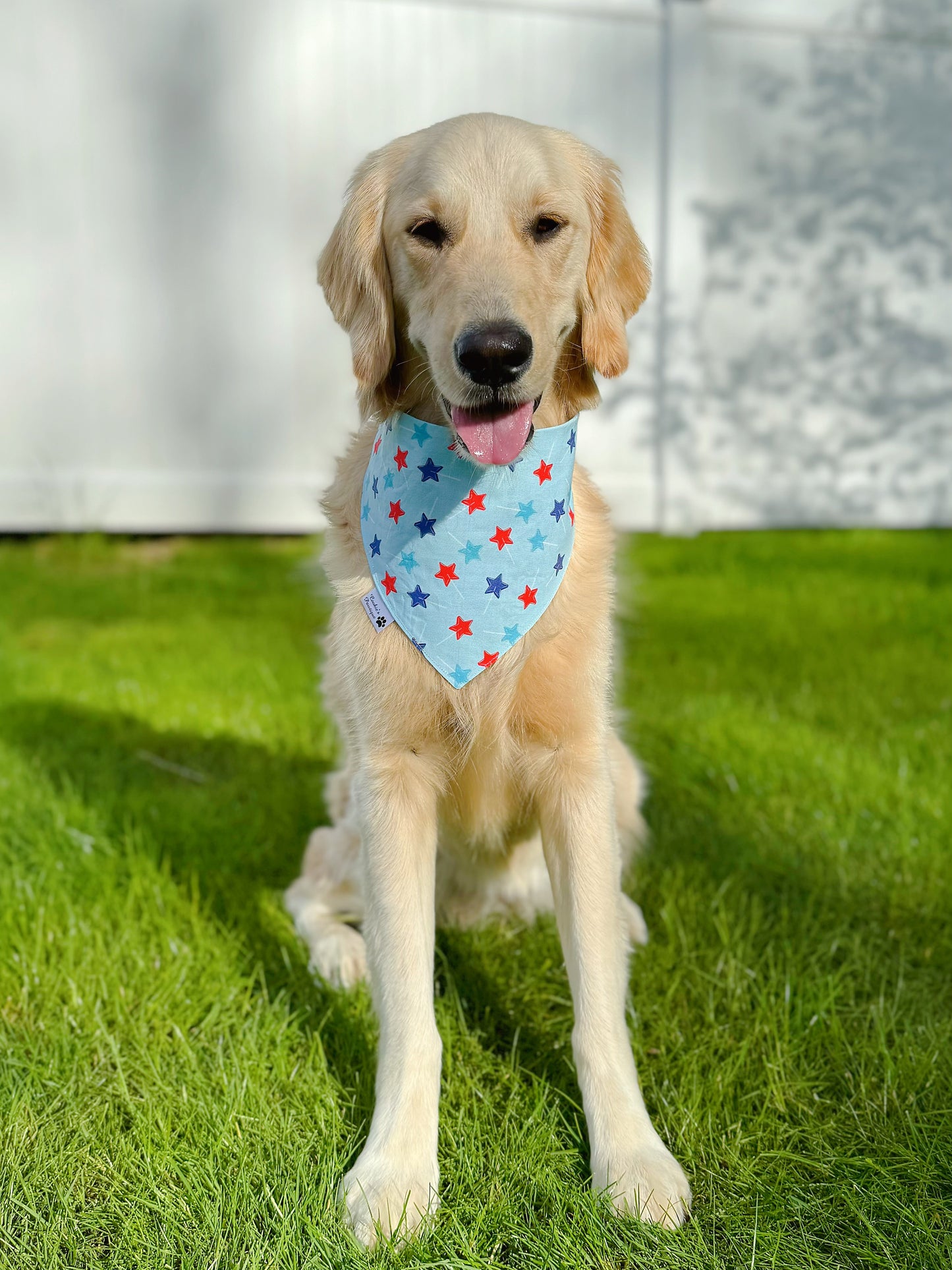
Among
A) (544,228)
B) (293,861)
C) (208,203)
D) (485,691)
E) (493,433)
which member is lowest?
(293,861)

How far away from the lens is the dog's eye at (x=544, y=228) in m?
1.87

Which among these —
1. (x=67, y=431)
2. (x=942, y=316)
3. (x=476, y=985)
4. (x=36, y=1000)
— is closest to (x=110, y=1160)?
(x=36, y=1000)

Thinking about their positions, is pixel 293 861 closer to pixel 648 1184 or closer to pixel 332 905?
pixel 332 905

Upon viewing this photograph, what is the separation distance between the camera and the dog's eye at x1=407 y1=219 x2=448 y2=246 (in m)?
1.84

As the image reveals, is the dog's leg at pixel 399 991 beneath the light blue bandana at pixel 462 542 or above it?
beneath

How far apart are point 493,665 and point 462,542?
0.75ft

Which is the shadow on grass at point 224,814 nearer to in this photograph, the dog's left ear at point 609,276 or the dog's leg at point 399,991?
the dog's leg at point 399,991

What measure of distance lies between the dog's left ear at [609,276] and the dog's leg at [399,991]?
0.80 meters

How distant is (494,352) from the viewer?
1683 mm

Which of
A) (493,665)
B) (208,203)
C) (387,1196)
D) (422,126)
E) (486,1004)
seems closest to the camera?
(387,1196)

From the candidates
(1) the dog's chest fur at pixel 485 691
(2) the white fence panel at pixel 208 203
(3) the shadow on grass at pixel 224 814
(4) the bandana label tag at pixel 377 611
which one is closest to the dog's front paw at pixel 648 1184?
(3) the shadow on grass at pixel 224 814

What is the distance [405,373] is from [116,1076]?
4.49ft

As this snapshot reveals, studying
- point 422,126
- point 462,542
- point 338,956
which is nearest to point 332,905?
point 338,956

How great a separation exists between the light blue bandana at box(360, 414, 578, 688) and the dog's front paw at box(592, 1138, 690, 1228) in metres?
0.80
